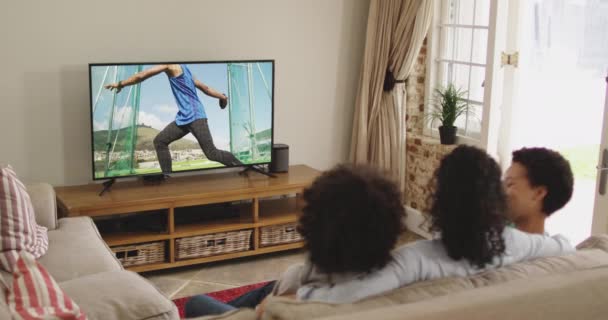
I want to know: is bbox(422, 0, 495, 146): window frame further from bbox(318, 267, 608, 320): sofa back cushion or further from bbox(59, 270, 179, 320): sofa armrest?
bbox(318, 267, 608, 320): sofa back cushion

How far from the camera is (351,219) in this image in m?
1.69

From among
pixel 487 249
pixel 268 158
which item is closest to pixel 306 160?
pixel 268 158

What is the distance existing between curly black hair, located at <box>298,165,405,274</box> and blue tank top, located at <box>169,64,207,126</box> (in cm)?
285

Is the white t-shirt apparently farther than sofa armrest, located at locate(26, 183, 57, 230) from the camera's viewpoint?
No

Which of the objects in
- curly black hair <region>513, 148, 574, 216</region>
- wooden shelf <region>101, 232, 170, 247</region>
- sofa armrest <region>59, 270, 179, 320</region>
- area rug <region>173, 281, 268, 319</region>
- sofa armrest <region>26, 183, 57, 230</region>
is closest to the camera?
curly black hair <region>513, 148, 574, 216</region>

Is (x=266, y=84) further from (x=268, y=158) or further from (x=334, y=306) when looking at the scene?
(x=334, y=306)

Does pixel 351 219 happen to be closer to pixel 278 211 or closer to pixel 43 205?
pixel 43 205

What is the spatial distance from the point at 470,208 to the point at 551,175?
558 millimetres

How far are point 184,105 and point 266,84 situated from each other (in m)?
0.55

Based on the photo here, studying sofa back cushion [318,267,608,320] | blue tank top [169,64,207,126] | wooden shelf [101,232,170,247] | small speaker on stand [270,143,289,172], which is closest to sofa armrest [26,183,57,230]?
wooden shelf [101,232,170,247]

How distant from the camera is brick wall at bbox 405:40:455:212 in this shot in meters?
5.05

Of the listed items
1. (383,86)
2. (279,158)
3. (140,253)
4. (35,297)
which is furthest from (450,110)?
(35,297)

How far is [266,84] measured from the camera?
15.5 ft

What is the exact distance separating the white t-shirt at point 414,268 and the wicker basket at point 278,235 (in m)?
2.71
